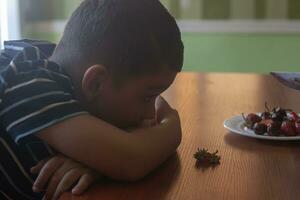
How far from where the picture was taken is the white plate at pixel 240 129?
0.90 m

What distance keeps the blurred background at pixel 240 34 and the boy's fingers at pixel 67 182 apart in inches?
81.6

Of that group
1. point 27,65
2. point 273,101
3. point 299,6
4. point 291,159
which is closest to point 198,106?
point 273,101

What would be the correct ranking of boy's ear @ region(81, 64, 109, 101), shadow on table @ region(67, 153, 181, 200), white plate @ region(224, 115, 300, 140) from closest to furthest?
shadow on table @ region(67, 153, 181, 200) < boy's ear @ region(81, 64, 109, 101) < white plate @ region(224, 115, 300, 140)

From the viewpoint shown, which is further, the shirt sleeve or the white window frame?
the white window frame

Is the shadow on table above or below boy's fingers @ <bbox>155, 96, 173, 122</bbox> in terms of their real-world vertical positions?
below

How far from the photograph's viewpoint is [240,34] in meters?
2.69

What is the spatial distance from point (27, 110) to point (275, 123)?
1.41ft

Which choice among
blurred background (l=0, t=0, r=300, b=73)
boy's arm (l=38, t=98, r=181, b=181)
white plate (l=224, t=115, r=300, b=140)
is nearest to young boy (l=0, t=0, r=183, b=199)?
boy's arm (l=38, t=98, r=181, b=181)

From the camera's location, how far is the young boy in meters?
0.72

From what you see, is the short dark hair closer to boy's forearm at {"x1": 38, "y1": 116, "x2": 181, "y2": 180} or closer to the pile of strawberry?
boy's forearm at {"x1": 38, "y1": 116, "x2": 181, "y2": 180}

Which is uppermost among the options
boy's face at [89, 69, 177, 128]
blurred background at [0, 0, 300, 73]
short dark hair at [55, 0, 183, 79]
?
short dark hair at [55, 0, 183, 79]

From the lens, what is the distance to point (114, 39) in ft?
2.53

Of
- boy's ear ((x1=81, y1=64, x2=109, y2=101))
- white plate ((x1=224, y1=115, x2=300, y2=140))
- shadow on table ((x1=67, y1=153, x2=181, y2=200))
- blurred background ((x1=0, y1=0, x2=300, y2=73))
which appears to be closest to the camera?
shadow on table ((x1=67, y1=153, x2=181, y2=200))

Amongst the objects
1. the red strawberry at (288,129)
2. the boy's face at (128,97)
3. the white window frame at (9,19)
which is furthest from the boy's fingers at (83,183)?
the white window frame at (9,19)
